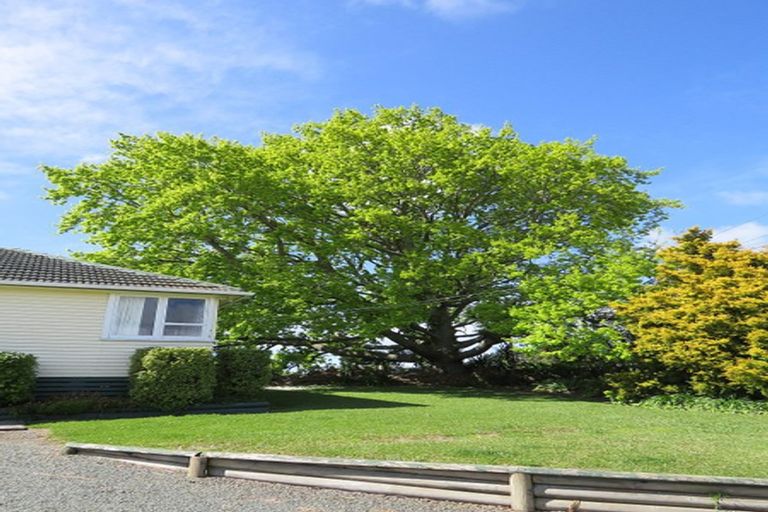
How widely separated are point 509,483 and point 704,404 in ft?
44.5

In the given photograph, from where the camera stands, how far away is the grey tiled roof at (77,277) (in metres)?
13.7

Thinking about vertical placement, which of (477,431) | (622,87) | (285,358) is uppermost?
(622,87)

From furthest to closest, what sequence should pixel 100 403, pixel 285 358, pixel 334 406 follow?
pixel 285 358 → pixel 334 406 → pixel 100 403

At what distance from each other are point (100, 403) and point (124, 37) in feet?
28.9

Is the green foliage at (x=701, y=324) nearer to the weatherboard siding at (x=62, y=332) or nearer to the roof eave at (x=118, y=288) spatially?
the roof eave at (x=118, y=288)

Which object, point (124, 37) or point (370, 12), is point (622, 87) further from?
point (124, 37)

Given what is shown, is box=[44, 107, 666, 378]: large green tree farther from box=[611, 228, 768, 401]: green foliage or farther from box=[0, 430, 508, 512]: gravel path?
box=[0, 430, 508, 512]: gravel path

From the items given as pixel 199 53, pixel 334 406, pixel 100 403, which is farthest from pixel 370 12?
pixel 100 403

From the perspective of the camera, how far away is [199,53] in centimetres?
1195

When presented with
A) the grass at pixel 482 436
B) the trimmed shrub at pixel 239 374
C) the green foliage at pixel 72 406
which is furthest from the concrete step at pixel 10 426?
the trimmed shrub at pixel 239 374

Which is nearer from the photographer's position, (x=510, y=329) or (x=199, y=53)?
(x=199, y=53)

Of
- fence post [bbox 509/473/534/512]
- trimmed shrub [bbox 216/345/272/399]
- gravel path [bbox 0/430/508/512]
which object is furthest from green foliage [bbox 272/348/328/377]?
fence post [bbox 509/473/534/512]

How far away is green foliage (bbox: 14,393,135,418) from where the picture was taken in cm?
1212

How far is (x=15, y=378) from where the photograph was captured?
12188 millimetres
